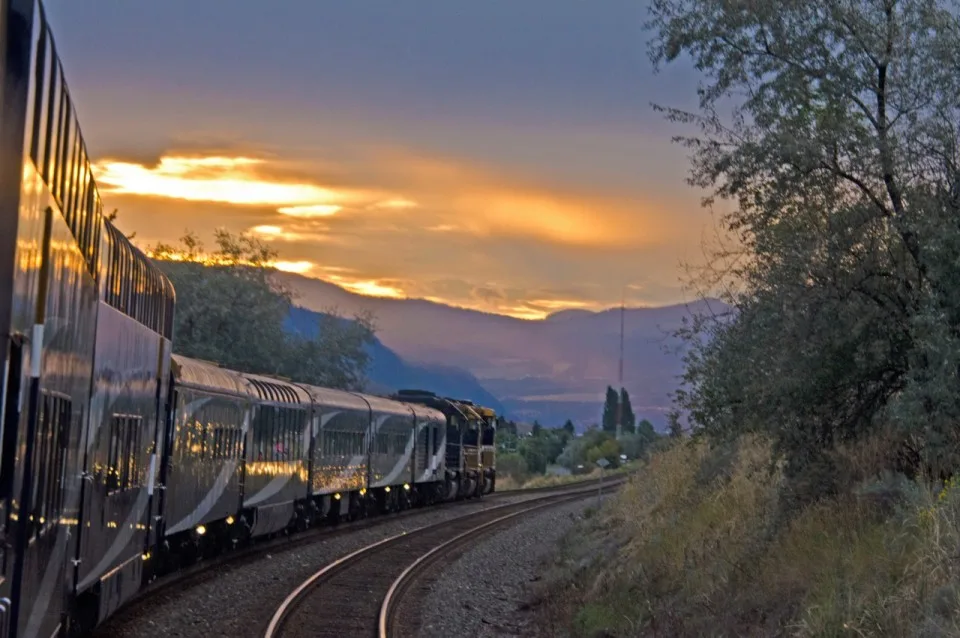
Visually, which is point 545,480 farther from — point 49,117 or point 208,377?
point 49,117

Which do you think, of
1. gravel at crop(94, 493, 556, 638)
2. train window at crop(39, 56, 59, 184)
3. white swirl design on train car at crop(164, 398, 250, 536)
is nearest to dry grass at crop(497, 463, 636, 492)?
gravel at crop(94, 493, 556, 638)

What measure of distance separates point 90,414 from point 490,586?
12732 millimetres

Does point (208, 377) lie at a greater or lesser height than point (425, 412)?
greater

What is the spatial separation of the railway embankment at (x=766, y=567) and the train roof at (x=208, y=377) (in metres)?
5.82

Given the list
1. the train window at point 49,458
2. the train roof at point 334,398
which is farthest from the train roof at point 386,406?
the train window at point 49,458

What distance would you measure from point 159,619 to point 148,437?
2.58 metres

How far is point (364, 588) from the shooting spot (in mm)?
19938

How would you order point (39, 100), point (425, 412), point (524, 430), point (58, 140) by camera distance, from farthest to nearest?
point (524, 430), point (425, 412), point (58, 140), point (39, 100)

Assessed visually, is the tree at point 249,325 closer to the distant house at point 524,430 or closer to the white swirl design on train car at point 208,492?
the white swirl design on train car at point 208,492

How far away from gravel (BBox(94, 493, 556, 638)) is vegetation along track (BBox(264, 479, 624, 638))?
0.31m

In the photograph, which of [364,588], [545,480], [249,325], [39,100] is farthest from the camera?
[545,480]

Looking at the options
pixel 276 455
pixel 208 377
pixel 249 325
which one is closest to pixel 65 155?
pixel 208 377

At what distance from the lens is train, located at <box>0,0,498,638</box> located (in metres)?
5.71

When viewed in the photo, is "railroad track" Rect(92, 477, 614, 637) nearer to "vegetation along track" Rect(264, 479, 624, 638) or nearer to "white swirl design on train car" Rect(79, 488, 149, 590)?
"white swirl design on train car" Rect(79, 488, 149, 590)
